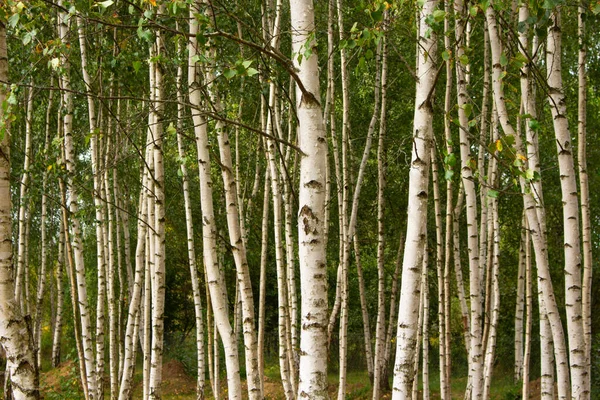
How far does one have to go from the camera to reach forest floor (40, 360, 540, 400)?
44.1ft

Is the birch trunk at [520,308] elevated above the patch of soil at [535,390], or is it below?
above

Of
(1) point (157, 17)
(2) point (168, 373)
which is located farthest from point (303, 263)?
(2) point (168, 373)

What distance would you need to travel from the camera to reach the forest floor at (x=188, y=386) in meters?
13.4

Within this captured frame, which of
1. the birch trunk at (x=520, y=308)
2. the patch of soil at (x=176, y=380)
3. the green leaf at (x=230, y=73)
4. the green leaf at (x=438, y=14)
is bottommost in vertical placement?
the patch of soil at (x=176, y=380)

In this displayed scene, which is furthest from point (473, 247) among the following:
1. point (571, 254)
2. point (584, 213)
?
point (571, 254)

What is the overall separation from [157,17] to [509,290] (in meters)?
15.6

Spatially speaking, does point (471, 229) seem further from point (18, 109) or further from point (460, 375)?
point (460, 375)

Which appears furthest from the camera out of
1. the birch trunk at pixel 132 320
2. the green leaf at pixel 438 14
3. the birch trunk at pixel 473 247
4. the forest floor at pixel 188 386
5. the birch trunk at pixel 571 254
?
the forest floor at pixel 188 386

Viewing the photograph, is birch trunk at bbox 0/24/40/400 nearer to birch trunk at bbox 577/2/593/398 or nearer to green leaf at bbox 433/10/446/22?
green leaf at bbox 433/10/446/22

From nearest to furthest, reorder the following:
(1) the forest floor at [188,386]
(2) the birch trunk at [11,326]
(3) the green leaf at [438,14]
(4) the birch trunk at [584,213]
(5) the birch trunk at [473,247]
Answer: (3) the green leaf at [438,14]
(2) the birch trunk at [11,326]
(4) the birch trunk at [584,213]
(5) the birch trunk at [473,247]
(1) the forest floor at [188,386]

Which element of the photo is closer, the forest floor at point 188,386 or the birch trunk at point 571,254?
the birch trunk at point 571,254

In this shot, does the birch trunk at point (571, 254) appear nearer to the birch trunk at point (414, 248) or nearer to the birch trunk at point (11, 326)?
the birch trunk at point (414, 248)

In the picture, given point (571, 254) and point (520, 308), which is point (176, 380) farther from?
point (571, 254)

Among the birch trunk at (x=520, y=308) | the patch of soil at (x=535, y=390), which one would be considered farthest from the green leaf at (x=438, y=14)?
the patch of soil at (x=535, y=390)
